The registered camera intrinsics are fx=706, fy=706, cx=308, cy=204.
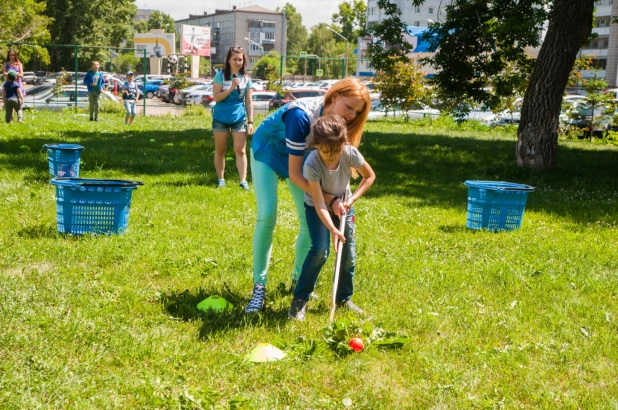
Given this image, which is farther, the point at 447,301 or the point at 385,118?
the point at 385,118

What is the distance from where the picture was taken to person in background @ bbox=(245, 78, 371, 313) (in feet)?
13.9

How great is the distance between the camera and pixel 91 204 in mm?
6352

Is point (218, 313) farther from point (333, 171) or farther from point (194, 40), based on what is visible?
point (194, 40)

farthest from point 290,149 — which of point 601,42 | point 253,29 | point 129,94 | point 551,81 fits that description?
point 253,29

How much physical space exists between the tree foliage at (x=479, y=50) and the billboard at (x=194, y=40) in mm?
77928

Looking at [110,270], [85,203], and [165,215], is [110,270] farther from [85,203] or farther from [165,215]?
[165,215]

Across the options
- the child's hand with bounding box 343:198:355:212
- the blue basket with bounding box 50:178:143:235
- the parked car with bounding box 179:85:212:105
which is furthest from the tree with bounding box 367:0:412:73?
the parked car with bounding box 179:85:212:105

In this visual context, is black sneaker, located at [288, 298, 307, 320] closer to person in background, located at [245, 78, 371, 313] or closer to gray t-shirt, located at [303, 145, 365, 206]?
person in background, located at [245, 78, 371, 313]

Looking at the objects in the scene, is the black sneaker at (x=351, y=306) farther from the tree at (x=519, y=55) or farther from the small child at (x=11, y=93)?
the small child at (x=11, y=93)

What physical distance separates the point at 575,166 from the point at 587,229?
592 centimetres

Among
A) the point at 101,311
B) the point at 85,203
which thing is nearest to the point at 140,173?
the point at 85,203

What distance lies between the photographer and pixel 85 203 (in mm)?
6316

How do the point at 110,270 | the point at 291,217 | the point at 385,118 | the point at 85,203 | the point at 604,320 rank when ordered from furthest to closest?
1. the point at 385,118
2. the point at 291,217
3. the point at 85,203
4. the point at 110,270
5. the point at 604,320

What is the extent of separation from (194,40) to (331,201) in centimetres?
9337
